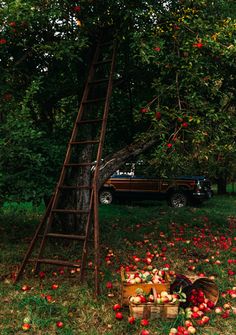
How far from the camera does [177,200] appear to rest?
1658 cm

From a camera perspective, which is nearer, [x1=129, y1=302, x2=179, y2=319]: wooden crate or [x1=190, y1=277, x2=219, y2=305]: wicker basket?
[x1=129, y1=302, x2=179, y2=319]: wooden crate

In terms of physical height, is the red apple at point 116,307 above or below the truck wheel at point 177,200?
below

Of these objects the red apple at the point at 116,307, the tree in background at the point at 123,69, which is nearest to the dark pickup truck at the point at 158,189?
the tree in background at the point at 123,69

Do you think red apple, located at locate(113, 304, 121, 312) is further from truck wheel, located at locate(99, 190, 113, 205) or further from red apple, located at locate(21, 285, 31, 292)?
truck wheel, located at locate(99, 190, 113, 205)

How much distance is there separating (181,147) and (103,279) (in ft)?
9.93

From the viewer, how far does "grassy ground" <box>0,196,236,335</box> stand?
192 inches

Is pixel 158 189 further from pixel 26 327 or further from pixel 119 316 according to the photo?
pixel 26 327

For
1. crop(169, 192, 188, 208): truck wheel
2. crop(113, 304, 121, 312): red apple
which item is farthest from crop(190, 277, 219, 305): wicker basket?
crop(169, 192, 188, 208): truck wheel

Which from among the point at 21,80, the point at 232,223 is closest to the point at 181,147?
the point at 21,80

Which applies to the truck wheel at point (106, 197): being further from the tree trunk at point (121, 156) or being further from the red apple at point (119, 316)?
the red apple at point (119, 316)

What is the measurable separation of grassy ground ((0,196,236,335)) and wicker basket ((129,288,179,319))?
108 millimetres

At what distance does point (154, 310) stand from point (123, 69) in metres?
5.55

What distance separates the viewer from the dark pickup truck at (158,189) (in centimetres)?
1627

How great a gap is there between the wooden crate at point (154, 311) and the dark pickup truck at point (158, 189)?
11359 millimetres
